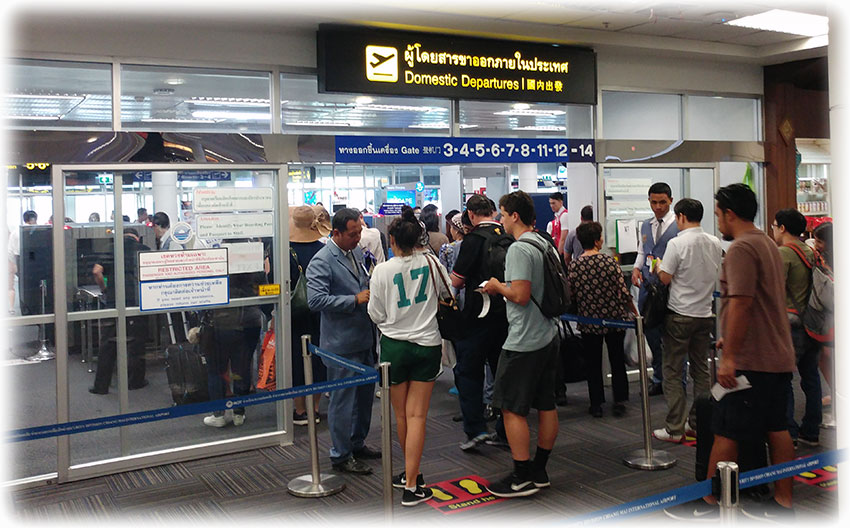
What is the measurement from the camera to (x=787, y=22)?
645 centimetres

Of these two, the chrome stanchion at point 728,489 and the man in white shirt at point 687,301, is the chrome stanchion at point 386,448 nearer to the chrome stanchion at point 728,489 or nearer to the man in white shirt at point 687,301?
the chrome stanchion at point 728,489

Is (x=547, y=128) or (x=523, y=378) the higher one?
(x=547, y=128)

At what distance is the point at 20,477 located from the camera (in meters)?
4.68

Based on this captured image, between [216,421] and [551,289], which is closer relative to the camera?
[551,289]

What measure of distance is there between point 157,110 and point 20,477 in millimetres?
2466

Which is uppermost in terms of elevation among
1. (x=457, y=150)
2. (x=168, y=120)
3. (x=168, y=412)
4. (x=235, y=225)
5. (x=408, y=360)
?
(x=168, y=120)

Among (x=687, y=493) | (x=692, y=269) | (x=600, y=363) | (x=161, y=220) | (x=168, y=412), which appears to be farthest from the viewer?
(x=600, y=363)

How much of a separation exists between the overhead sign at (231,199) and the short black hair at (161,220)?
7.9 inches

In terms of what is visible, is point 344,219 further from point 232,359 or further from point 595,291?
point 595,291

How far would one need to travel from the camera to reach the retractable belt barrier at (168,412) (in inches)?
121

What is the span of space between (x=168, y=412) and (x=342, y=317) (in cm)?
140

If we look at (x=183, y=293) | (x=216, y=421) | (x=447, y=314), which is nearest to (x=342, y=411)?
(x=447, y=314)

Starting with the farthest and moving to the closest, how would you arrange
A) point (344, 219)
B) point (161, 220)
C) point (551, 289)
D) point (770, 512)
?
point (161, 220)
point (344, 219)
point (551, 289)
point (770, 512)

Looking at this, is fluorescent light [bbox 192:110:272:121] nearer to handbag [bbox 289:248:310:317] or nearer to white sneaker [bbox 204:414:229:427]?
handbag [bbox 289:248:310:317]
